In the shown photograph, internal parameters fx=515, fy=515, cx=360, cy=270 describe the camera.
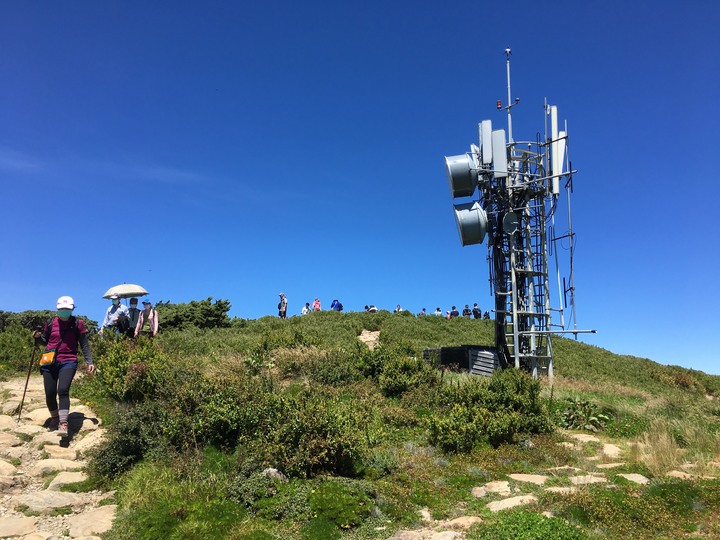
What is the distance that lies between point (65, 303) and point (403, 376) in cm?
771

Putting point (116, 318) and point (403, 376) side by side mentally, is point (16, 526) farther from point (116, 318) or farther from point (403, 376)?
point (116, 318)

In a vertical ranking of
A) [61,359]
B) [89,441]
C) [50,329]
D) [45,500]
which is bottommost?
[45,500]

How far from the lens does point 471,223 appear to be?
1747 centimetres

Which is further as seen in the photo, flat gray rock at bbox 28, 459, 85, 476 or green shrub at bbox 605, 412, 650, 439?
green shrub at bbox 605, 412, 650, 439

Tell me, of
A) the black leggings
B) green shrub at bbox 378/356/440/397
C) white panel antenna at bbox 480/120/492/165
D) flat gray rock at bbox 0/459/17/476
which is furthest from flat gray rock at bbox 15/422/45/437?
white panel antenna at bbox 480/120/492/165

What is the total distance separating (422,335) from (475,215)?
9880 millimetres

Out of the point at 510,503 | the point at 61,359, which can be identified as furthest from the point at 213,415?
the point at 510,503

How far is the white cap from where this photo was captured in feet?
30.7

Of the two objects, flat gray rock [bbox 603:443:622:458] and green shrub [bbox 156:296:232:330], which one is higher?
green shrub [bbox 156:296:232:330]

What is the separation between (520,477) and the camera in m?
8.15

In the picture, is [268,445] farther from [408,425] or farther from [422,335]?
[422,335]

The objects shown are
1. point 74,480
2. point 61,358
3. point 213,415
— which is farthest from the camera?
point 61,358

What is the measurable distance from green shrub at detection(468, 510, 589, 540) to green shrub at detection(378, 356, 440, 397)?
674cm

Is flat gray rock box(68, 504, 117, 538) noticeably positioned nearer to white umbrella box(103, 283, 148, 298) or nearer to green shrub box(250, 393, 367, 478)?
green shrub box(250, 393, 367, 478)
